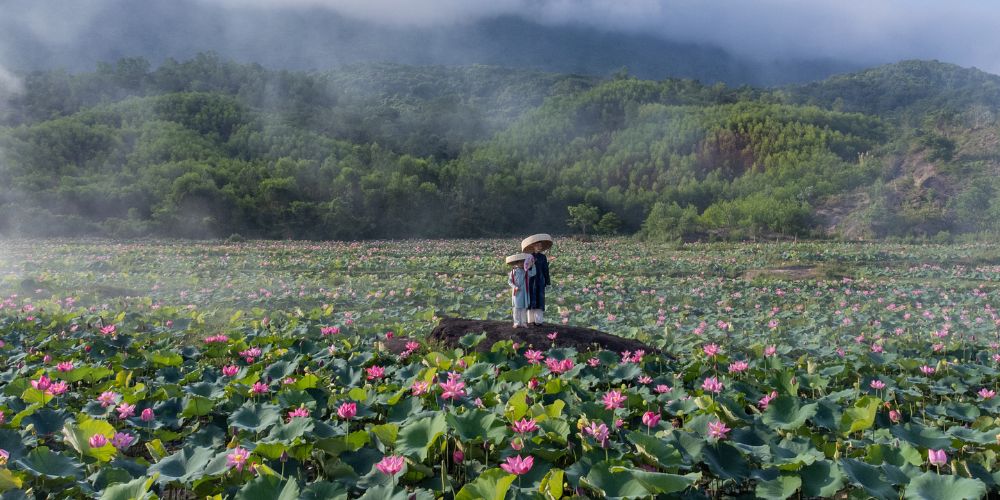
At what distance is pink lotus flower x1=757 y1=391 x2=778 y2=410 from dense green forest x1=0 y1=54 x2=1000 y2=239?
23770 millimetres

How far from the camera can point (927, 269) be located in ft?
43.8

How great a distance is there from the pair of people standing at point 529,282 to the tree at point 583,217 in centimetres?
3012

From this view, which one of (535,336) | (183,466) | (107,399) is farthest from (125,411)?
(535,336)

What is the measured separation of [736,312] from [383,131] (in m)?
55.4

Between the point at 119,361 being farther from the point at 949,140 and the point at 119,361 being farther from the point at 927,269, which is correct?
the point at 949,140

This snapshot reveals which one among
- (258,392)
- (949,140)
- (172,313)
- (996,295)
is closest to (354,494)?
(258,392)

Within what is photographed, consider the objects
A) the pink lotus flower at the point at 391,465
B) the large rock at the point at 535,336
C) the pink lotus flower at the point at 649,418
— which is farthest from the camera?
the large rock at the point at 535,336

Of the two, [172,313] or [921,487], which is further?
[172,313]

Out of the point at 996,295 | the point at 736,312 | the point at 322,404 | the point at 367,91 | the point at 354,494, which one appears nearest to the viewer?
the point at 354,494

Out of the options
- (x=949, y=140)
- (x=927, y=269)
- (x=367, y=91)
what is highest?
(x=367, y=91)

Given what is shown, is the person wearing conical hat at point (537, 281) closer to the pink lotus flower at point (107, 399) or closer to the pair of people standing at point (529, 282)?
the pair of people standing at point (529, 282)

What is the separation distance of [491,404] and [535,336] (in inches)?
86.3

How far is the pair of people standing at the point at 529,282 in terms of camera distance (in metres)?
5.76

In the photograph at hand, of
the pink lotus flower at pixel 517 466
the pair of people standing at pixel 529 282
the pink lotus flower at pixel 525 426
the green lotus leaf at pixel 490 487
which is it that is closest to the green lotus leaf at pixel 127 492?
the green lotus leaf at pixel 490 487
